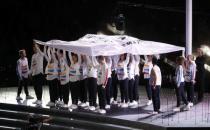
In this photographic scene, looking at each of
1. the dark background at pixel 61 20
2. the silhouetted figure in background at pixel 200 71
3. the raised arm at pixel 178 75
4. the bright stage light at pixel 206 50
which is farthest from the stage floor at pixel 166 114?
the dark background at pixel 61 20

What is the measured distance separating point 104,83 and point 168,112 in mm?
2000

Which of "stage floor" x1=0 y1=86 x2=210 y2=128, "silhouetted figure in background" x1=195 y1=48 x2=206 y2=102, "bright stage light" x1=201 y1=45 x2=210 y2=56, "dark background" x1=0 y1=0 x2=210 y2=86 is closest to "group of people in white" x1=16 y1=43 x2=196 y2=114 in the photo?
"stage floor" x1=0 y1=86 x2=210 y2=128

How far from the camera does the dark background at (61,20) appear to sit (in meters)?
21.3

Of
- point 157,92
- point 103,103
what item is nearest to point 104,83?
point 103,103

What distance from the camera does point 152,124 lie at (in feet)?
41.6

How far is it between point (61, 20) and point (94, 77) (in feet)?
25.2

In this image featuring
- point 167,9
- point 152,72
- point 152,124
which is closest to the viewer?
point 152,124

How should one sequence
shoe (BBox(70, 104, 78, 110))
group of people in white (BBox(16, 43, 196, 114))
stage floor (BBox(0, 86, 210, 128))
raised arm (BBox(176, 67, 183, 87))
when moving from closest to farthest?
stage floor (BBox(0, 86, 210, 128)) → group of people in white (BBox(16, 43, 196, 114)) → raised arm (BBox(176, 67, 183, 87)) → shoe (BBox(70, 104, 78, 110))

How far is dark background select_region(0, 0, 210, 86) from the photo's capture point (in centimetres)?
2131

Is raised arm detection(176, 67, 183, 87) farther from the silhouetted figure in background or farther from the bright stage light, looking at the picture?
the bright stage light

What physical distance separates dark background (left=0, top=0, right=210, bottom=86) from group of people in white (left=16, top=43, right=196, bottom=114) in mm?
5364

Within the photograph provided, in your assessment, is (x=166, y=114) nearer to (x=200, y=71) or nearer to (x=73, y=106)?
(x=73, y=106)

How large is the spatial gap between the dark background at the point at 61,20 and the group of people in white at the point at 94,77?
5.36 m

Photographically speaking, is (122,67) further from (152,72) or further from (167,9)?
(167,9)
